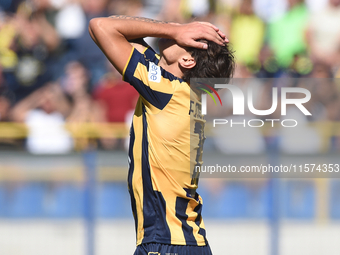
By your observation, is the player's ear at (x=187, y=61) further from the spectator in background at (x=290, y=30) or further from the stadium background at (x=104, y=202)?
the spectator in background at (x=290, y=30)

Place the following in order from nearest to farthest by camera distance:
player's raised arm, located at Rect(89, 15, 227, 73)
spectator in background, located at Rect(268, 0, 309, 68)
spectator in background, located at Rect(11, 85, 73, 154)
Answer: player's raised arm, located at Rect(89, 15, 227, 73) → spectator in background, located at Rect(11, 85, 73, 154) → spectator in background, located at Rect(268, 0, 309, 68)

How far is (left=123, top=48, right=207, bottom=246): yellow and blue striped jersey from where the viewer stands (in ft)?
6.55

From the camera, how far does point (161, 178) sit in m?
2.03

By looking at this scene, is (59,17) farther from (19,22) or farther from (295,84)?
(295,84)

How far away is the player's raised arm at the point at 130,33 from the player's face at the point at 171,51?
1.6 inches

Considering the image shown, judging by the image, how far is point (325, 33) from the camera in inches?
218

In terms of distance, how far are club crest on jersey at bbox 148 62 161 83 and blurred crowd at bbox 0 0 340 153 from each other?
3103mm

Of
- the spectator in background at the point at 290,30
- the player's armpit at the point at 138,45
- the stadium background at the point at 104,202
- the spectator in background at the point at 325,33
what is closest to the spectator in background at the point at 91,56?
the stadium background at the point at 104,202

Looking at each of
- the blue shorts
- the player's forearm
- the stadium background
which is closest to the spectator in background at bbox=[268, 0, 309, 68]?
the stadium background

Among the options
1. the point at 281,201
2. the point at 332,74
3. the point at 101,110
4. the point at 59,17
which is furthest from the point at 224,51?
the point at 59,17

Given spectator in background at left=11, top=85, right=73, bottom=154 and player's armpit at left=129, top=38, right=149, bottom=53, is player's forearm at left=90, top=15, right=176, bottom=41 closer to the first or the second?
player's armpit at left=129, top=38, right=149, bottom=53

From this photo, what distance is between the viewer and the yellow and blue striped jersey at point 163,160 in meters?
2.00

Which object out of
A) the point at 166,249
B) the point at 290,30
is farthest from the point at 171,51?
the point at 290,30

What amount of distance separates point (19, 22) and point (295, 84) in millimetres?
3703
